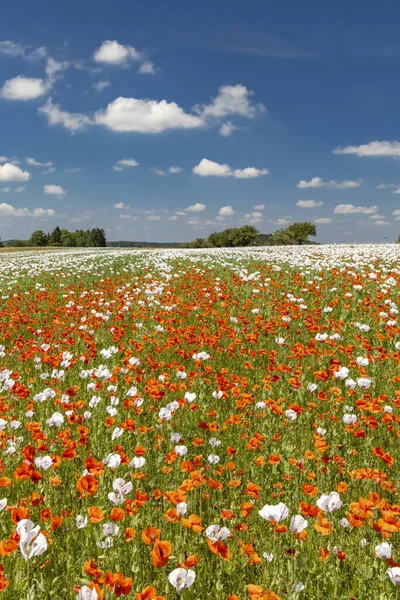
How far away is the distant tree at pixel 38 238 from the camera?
154m

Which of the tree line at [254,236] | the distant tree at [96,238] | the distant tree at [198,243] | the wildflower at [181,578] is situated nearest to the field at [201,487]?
the wildflower at [181,578]

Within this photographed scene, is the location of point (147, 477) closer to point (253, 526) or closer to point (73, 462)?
point (73, 462)

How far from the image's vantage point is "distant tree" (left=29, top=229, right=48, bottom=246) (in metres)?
154

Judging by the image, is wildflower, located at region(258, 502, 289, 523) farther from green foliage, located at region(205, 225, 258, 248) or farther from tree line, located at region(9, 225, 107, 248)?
tree line, located at region(9, 225, 107, 248)

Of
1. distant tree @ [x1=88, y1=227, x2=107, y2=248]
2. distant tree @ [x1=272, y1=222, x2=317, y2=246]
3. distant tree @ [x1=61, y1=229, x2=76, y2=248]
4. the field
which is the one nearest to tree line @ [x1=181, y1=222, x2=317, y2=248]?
distant tree @ [x1=272, y1=222, x2=317, y2=246]

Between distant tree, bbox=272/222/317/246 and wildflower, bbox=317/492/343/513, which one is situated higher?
distant tree, bbox=272/222/317/246

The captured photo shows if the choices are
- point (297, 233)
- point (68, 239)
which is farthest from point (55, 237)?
point (297, 233)

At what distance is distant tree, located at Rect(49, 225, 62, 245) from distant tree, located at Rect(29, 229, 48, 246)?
7.01 feet

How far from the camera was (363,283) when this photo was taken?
1245cm

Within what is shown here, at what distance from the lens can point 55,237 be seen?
158 m

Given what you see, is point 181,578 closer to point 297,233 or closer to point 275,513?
point 275,513

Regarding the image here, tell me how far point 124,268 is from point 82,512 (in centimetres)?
1813

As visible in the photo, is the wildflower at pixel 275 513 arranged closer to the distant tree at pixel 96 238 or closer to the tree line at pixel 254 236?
the tree line at pixel 254 236

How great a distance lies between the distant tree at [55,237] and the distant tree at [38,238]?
214cm
